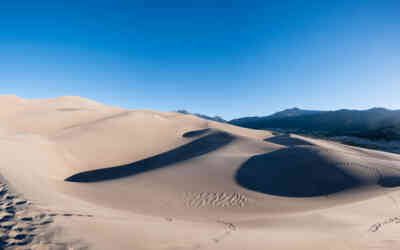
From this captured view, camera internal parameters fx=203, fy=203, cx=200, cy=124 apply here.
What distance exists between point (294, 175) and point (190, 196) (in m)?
5.44

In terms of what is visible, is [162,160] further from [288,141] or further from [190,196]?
[288,141]

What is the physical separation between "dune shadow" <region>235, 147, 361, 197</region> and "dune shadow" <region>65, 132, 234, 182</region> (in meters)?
4.60

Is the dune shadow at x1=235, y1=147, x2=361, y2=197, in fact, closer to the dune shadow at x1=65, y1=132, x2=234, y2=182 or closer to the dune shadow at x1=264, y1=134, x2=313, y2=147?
the dune shadow at x1=65, y1=132, x2=234, y2=182

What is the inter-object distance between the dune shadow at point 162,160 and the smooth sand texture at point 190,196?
0.32ft

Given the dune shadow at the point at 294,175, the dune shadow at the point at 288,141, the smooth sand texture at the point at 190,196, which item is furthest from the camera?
the dune shadow at the point at 288,141

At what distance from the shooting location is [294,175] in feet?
33.2

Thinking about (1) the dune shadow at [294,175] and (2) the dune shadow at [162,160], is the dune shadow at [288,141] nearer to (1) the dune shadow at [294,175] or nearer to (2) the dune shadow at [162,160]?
(2) the dune shadow at [162,160]

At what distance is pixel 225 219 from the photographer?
6.10m

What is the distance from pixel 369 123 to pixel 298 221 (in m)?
A: 78.9

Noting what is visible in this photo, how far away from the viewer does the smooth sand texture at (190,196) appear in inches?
160

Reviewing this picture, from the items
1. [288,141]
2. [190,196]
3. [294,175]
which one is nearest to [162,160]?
[190,196]

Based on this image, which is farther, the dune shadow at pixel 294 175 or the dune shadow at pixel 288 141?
the dune shadow at pixel 288 141

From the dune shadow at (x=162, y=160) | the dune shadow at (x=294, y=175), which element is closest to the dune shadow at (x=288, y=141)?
the dune shadow at (x=162, y=160)

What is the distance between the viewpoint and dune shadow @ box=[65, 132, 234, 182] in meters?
11.1
